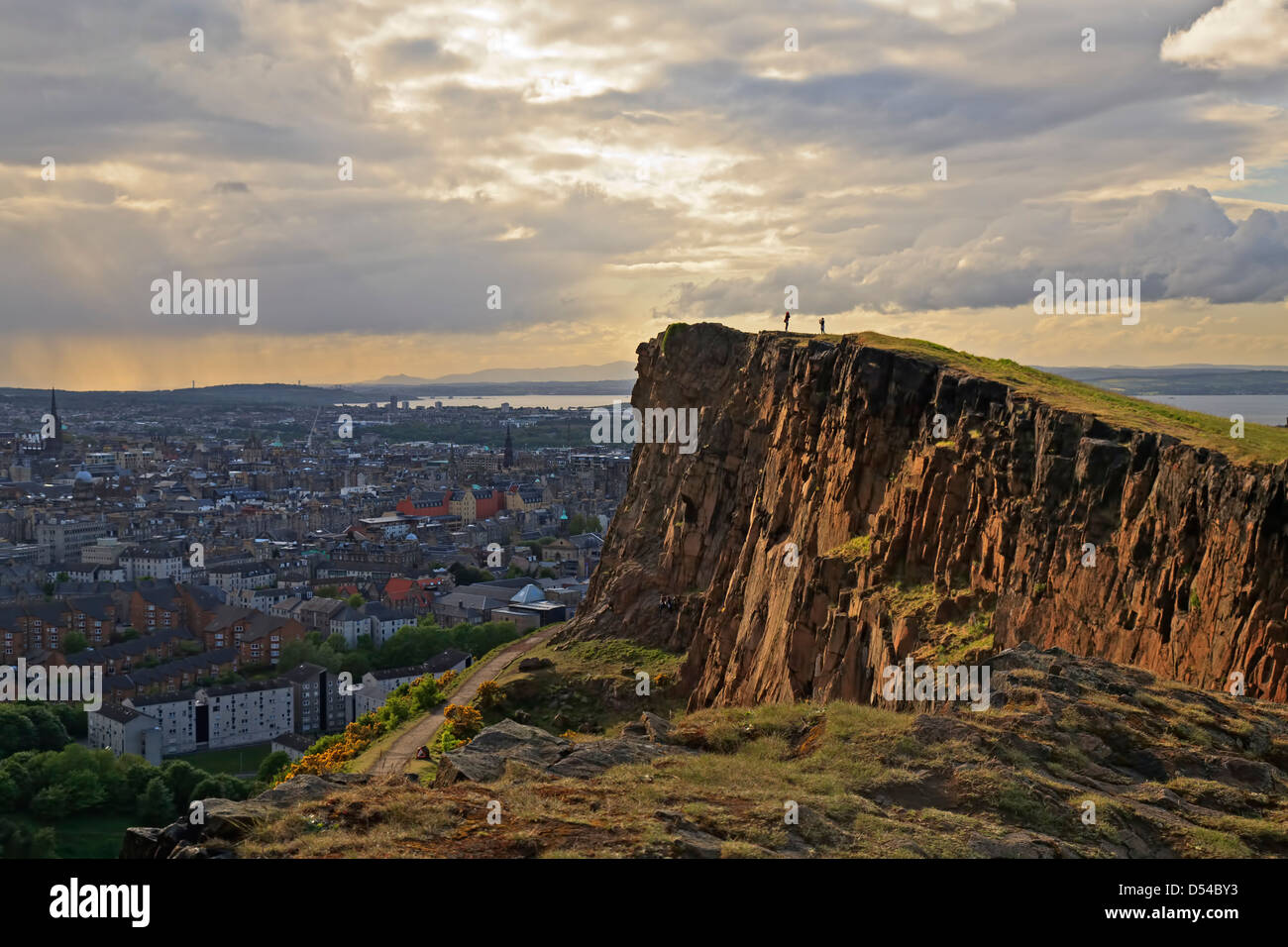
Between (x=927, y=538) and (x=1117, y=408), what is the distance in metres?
5.79

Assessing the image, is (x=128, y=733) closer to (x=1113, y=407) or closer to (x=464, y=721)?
(x=464, y=721)

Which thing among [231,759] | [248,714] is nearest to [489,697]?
[231,759]

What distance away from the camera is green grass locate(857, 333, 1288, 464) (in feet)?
83.7

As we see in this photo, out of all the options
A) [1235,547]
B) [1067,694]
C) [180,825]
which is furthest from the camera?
[1235,547]

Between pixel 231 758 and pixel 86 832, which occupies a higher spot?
pixel 86 832

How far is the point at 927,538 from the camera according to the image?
107ft

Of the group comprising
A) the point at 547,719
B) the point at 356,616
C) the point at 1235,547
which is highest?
the point at 1235,547

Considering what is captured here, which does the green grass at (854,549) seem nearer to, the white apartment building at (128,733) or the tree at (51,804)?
the tree at (51,804)

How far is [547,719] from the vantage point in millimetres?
46094

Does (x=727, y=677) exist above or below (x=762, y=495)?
below
